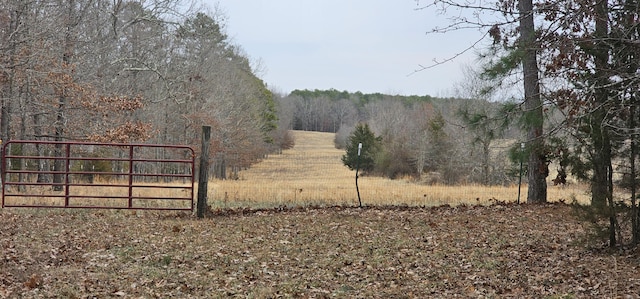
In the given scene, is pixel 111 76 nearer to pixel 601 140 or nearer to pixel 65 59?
pixel 65 59

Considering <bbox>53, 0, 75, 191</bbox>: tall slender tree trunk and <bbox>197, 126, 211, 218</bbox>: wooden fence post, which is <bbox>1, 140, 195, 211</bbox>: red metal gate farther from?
<bbox>53, 0, 75, 191</bbox>: tall slender tree trunk

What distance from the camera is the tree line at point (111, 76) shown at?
17.8 metres

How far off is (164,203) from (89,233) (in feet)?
14.8

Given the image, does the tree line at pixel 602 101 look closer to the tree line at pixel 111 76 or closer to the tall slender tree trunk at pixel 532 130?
the tall slender tree trunk at pixel 532 130

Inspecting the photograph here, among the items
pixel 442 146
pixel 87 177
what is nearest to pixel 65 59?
pixel 87 177

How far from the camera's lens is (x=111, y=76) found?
89.3 feet

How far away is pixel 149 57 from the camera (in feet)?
106

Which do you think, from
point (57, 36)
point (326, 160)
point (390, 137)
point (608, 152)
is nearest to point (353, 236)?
point (608, 152)

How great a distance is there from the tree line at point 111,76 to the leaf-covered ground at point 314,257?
634 centimetres

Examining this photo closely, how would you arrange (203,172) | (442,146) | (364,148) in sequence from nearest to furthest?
(203,172)
(442,146)
(364,148)

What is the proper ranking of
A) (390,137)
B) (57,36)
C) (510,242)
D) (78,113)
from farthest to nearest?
(390,137) < (78,113) < (57,36) < (510,242)

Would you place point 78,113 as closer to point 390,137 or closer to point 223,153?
point 223,153

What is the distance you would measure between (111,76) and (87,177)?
4858mm

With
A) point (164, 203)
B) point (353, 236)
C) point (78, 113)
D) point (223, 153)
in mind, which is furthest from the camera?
point (223, 153)
